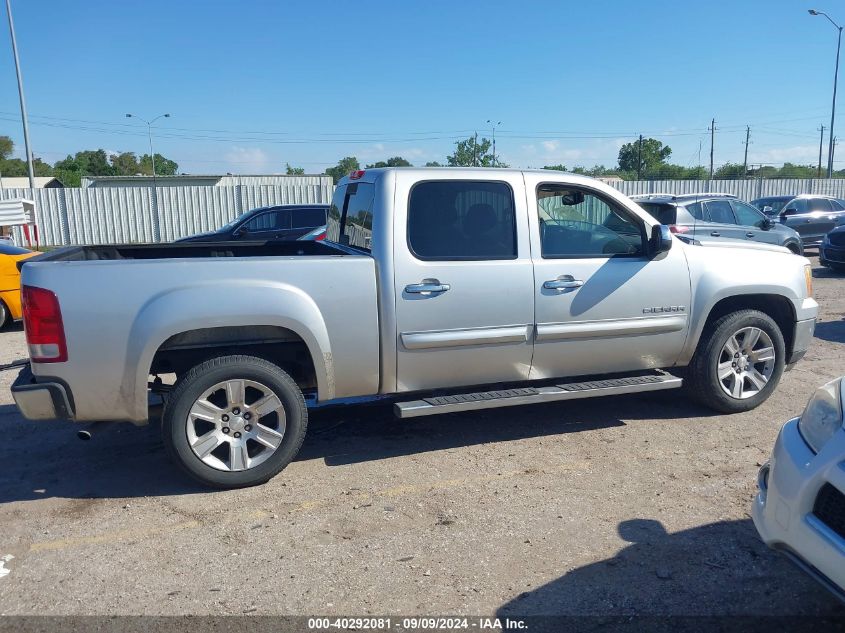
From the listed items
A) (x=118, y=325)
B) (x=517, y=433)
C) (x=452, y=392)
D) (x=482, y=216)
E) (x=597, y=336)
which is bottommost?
(x=517, y=433)

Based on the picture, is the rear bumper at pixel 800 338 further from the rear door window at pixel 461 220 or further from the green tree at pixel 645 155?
the green tree at pixel 645 155

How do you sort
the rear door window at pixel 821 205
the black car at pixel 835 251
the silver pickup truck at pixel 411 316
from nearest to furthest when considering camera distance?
the silver pickup truck at pixel 411 316 < the black car at pixel 835 251 < the rear door window at pixel 821 205

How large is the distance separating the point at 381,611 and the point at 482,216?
2.75m

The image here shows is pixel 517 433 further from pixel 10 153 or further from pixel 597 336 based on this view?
pixel 10 153

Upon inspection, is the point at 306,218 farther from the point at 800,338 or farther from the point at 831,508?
the point at 831,508

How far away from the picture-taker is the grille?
2.60 m

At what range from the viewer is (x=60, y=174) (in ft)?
251

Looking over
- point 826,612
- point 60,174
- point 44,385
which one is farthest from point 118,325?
point 60,174

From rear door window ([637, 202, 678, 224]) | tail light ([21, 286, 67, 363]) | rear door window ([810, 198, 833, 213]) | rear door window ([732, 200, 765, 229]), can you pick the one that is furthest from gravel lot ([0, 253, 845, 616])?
rear door window ([810, 198, 833, 213])

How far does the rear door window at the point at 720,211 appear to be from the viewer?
43.5 feet

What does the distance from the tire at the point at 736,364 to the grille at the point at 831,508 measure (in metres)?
2.85

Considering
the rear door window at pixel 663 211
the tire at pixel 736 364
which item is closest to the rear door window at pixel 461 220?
the tire at pixel 736 364

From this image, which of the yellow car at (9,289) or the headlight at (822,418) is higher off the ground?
the headlight at (822,418)

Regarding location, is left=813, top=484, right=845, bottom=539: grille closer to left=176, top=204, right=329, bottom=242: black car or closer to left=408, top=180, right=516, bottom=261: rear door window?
left=408, top=180, right=516, bottom=261: rear door window
